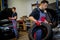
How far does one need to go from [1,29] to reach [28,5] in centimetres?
641

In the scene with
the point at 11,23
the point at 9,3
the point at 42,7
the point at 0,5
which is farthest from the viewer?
the point at 9,3

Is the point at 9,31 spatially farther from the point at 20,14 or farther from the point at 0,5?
the point at 20,14

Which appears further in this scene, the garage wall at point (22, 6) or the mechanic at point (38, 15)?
the garage wall at point (22, 6)

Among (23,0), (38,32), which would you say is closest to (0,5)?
(23,0)

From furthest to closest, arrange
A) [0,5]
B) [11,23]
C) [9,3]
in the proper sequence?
1. [9,3]
2. [0,5]
3. [11,23]

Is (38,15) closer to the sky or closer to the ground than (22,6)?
closer to the ground

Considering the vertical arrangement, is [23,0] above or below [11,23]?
above

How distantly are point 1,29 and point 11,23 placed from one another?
981 mm

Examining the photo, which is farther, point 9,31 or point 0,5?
point 0,5

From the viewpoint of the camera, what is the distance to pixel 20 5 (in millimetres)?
13375

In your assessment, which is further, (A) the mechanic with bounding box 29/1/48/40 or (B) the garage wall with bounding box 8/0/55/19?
(B) the garage wall with bounding box 8/0/55/19

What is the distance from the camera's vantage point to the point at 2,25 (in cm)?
739

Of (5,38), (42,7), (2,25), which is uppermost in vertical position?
(42,7)

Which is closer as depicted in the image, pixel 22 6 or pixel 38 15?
pixel 38 15
